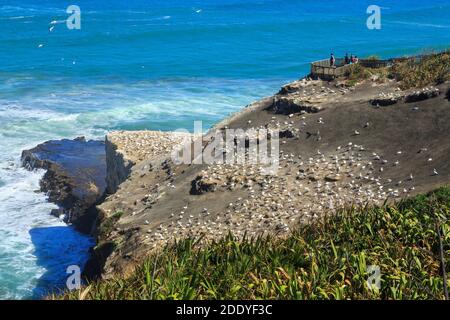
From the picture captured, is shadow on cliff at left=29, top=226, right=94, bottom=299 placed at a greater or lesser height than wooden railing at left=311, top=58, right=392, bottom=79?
lesser

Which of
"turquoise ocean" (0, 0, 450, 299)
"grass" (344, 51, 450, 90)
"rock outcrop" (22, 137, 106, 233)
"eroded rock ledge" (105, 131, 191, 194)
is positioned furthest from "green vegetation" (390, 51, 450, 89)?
"turquoise ocean" (0, 0, 450, 299)

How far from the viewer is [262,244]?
18297 mm

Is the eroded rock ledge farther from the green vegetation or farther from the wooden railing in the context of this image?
the green vegetation

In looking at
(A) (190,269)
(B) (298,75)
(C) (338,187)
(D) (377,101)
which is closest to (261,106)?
(D) (377,101)

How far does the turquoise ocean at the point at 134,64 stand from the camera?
38406 mm

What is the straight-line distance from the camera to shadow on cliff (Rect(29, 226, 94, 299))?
31.2 meters

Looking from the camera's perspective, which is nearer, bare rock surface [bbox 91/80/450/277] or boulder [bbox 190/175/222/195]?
bare rock surface [bbox 91/80/450/277]

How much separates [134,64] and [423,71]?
5386 centimetres

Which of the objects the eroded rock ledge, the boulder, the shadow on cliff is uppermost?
the boulder

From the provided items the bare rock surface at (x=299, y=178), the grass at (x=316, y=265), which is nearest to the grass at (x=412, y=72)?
the bare rock surface at (x=299, y=178)

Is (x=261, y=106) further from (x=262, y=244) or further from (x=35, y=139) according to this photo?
(x=35, y=139)

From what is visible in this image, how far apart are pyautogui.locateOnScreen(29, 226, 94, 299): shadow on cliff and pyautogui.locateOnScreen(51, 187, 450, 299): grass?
13.8 meters

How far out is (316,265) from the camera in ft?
52.1
